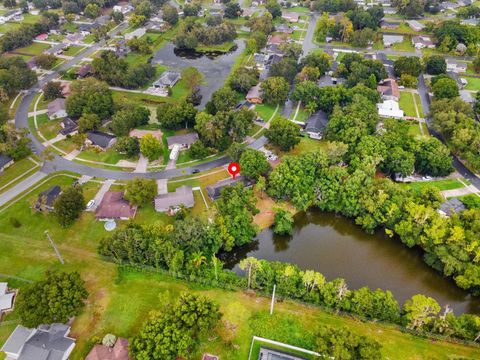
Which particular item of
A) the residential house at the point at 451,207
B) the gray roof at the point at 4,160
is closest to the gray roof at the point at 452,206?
the residential house at the point at 451,207

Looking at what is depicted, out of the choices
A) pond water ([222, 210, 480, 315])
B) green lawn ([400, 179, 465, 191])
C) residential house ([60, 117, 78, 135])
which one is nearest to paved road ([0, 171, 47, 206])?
residential house ([60, 117, 78, 135])

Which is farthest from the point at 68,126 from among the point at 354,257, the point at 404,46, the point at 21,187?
the point at 404,46

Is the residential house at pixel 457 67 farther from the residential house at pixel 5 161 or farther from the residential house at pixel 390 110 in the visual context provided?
the residential house at pixel 5 161

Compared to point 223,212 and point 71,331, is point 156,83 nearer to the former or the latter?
point 223,212

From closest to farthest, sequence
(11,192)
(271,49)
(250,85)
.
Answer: (11,192) < (250,85) < (271,49)

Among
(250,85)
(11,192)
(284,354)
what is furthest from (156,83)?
(284,354)

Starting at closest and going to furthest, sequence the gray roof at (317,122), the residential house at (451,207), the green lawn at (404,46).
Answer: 1. the residential house at (451,207)
2. the gray roof at (317,122)
3. the green lawn at (404,46)
